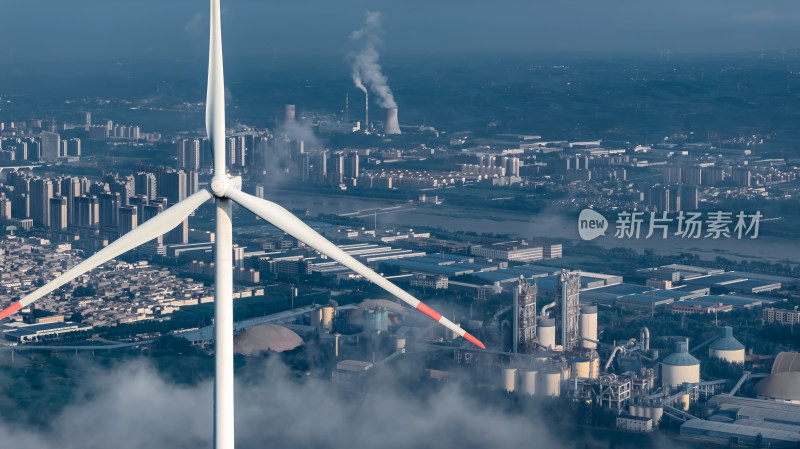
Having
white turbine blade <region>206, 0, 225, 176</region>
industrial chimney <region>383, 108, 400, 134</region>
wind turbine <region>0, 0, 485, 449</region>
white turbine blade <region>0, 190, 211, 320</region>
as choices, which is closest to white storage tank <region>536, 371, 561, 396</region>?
wind turbine <region>0, 0, 485, 449</region>

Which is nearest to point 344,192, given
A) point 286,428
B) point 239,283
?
point 239,283

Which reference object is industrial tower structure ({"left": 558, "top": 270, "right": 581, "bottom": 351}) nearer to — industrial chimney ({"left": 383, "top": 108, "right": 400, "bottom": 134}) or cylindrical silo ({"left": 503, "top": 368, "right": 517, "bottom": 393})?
cylindrical silo ({"left": 503, "top": 368, "right": 517, "bottom": 393})

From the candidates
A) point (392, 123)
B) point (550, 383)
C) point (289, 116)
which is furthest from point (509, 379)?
point (289, 116)

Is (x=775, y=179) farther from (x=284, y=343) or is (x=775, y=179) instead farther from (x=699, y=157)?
(x=284, y=343)

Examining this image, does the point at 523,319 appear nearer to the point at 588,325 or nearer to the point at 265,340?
the point at 588,325

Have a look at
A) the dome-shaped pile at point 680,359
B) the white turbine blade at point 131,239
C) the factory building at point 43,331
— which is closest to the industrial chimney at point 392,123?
the factory building at point 43,331
